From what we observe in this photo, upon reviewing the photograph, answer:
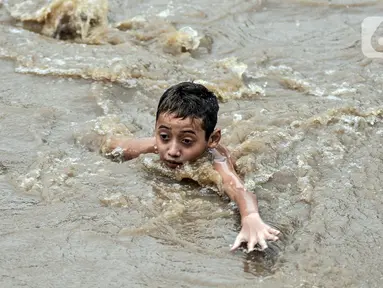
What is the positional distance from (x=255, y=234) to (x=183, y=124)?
1.19m

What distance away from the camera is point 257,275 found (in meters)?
4.12

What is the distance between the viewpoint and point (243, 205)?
4.78 meters

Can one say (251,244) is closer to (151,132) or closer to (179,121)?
(179,121)

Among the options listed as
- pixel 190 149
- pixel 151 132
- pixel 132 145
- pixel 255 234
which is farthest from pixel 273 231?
pixel 151 132

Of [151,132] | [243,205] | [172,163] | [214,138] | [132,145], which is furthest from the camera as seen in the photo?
Answer: [151,132]

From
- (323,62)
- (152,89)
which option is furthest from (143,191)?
(323,62)

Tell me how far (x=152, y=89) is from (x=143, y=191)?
2.01 m

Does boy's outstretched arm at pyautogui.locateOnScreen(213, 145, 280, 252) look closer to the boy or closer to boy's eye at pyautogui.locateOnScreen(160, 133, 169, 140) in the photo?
the boy

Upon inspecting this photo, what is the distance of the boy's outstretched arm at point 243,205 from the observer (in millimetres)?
4305

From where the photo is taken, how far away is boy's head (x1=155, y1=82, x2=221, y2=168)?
523 centimetres

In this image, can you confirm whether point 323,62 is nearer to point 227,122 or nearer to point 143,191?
point 227,122

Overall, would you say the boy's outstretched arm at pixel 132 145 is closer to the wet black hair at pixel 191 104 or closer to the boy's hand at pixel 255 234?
the wet black hair at pixel 191 104

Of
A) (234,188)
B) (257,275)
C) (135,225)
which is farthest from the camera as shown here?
(234,188)

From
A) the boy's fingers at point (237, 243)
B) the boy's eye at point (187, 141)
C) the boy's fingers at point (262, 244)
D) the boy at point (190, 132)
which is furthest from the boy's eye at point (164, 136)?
the boy's fingers at point (262, 244)
